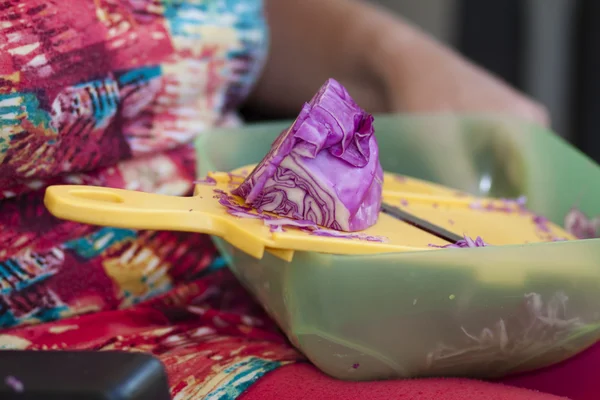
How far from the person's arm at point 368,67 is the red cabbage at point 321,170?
0.29m

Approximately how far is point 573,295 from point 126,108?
27 centimetres

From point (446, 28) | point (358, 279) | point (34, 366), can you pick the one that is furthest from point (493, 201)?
point (446, 28)

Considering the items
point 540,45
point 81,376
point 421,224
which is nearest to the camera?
point 81,376

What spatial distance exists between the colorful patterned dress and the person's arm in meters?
0.20

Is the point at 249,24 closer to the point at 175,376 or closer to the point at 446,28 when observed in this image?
the point at 175,376

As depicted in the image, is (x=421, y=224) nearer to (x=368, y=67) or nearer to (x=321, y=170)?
(x=321, y=170)

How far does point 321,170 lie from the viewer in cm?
31

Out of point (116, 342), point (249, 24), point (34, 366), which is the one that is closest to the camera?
point (34, 366)

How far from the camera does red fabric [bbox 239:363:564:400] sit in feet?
1.00

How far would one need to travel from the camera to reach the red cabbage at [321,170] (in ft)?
1.00

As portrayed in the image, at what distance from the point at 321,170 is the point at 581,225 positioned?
23 cm

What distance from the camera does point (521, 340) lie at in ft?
1.05

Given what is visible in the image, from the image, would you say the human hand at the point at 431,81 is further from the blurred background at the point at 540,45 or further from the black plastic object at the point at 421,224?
the blurred background at the point at 540,45

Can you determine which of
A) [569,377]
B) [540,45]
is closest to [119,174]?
[569,377]
